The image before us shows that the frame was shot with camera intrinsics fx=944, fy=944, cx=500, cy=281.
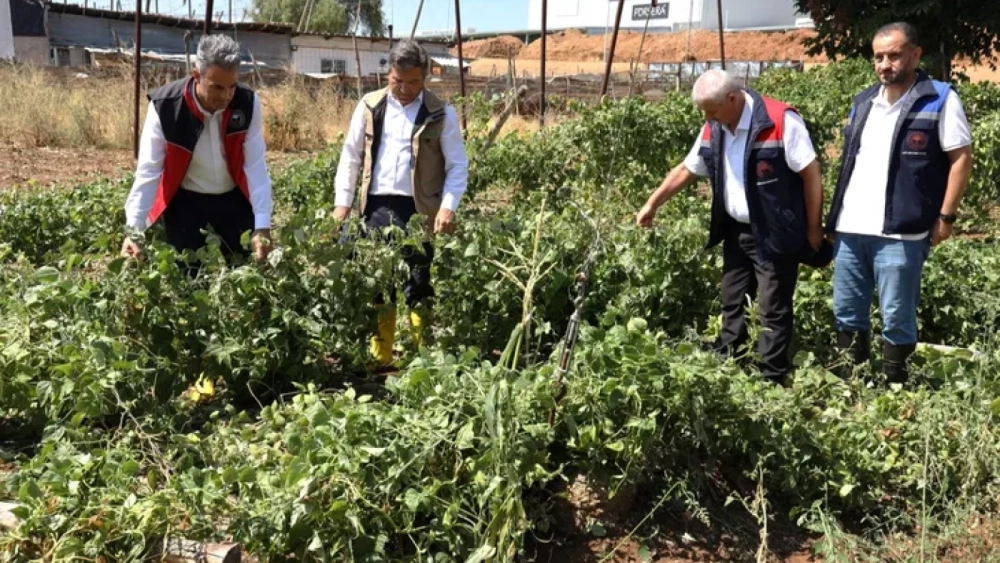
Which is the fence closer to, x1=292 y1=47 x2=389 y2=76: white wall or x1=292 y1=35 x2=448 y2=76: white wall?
x1=292 y1=35 x2=448 y2=76: white wall

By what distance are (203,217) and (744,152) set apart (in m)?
2.33

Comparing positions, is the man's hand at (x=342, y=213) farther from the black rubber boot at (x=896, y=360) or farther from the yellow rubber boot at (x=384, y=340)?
the black rubber boot at (x=896, y=360)

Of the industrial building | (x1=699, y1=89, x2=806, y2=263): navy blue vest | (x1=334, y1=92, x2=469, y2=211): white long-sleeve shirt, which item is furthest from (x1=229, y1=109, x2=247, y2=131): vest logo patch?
the industrial building

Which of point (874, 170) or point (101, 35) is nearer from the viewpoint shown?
point (874, 170)

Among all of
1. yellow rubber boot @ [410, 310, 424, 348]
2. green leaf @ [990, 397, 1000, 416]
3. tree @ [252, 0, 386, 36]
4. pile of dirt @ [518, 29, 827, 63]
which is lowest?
green leaf @ [990, 397, 1000, 416]

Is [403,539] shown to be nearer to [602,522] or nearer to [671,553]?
[602,522]

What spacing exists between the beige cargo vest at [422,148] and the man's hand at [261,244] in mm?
667

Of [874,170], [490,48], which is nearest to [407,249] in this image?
[874,170]

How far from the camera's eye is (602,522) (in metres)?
3.02

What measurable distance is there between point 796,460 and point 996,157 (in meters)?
6.26

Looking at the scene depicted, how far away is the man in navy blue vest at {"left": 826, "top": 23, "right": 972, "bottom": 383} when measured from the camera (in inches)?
149

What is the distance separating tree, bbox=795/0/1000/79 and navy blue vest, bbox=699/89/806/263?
11.5m

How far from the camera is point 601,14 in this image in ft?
216

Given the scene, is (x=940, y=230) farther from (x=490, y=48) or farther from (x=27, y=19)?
(x=490, y=48)
